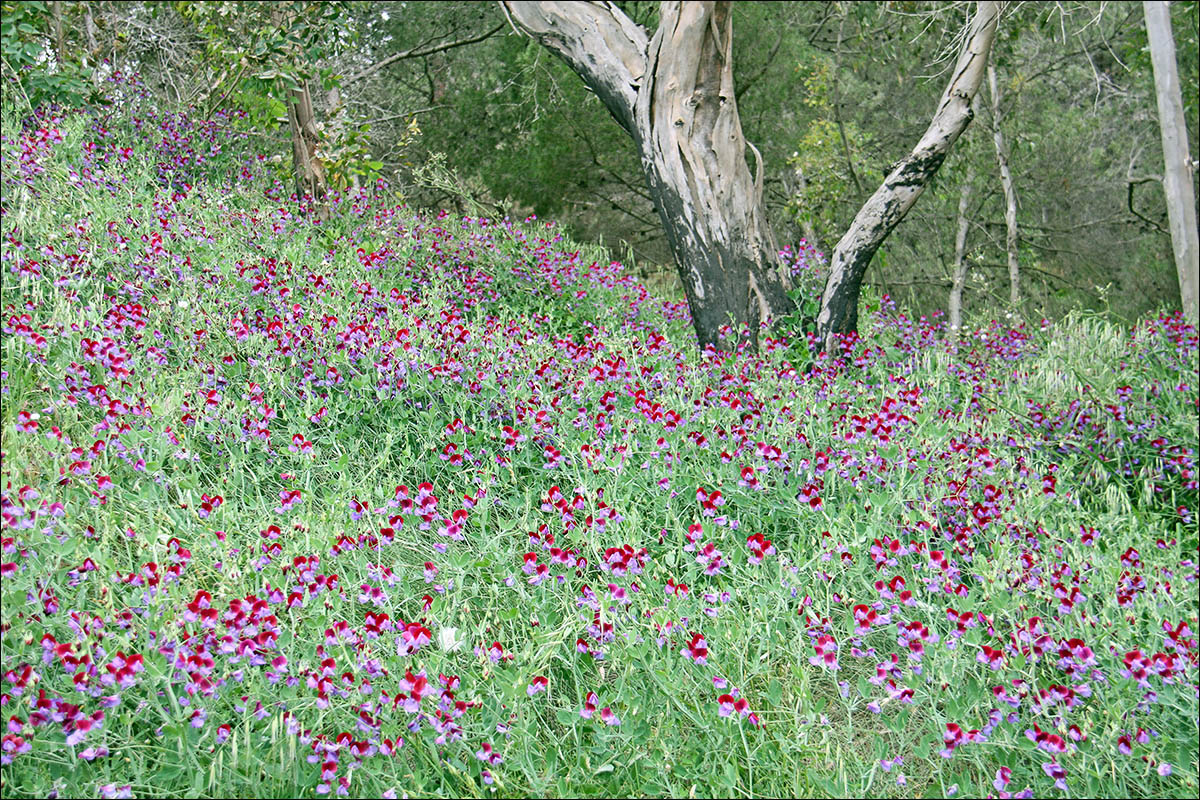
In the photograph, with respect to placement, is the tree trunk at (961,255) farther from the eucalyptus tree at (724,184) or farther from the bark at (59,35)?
the bark at (59,35)

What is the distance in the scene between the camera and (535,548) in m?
3.60

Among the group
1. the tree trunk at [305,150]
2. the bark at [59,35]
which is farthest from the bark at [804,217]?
the bark at [59,35]

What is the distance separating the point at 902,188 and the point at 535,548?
3.67 meters

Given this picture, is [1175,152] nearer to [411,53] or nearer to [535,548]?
[535,548]

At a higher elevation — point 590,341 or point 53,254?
point 590,341

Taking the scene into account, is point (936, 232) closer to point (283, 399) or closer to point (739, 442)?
point (739, 442)

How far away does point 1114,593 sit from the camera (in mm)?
3098

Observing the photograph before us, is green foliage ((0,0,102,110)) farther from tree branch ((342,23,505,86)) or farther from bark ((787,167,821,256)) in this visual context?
bark ((787,167,821,256))

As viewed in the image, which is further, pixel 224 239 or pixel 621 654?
pixel 224 239

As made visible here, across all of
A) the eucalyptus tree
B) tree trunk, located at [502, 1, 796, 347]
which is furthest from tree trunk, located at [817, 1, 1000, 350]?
tree trunk, located at [502, 1, 796, 347]

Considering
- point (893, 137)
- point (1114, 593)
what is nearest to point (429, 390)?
point (1114, 593)

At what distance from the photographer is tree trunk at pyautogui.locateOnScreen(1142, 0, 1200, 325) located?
6605 millimetres

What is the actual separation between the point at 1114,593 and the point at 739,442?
58.7 inches

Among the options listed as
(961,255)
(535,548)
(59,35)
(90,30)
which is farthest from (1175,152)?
(90,30)
